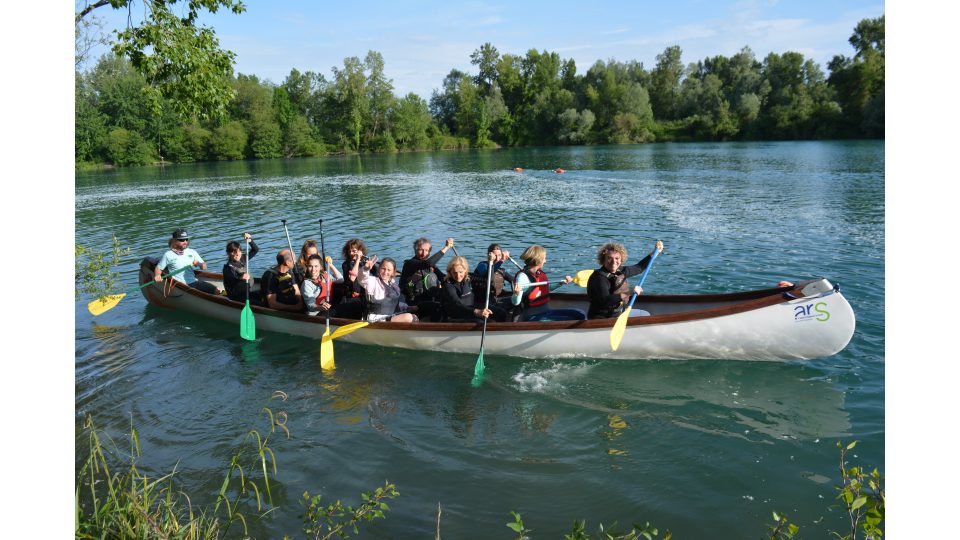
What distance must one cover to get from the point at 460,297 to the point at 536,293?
99cm

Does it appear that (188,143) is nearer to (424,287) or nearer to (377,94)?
(377,94)

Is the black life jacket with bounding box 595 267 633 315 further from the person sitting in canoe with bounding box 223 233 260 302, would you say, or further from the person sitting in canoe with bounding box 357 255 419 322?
the person sitting in canoe with bounding box 223 233 260 302

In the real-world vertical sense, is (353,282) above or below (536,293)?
above

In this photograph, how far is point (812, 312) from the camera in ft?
21.3

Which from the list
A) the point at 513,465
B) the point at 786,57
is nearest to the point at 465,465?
the point at 513,465

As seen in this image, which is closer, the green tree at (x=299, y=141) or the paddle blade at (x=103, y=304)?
the paddle blade at (x=103, y=304)

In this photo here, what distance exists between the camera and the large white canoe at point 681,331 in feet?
21.4

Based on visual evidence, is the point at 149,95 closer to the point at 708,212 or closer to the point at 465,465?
the point at 465,465

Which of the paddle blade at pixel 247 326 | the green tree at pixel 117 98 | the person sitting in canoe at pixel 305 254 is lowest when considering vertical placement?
the paddle blade at pixel 247 326

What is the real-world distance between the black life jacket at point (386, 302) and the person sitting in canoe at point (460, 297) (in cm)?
69

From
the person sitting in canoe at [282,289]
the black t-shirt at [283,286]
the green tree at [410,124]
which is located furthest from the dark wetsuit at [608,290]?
the green tree at [410,124]

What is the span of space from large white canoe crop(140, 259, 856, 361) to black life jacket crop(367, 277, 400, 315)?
0.27 metres

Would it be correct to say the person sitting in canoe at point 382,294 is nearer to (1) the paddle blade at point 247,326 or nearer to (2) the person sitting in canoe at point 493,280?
(2) the person sitting in canoe at point 493,280

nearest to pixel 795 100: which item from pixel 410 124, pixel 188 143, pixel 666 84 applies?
pixel 666 84
